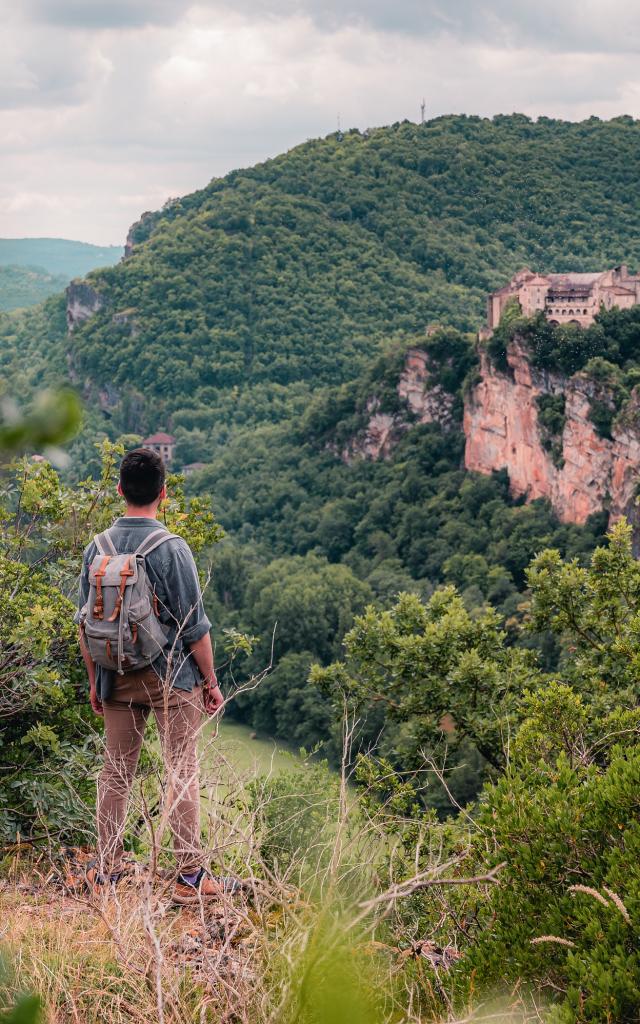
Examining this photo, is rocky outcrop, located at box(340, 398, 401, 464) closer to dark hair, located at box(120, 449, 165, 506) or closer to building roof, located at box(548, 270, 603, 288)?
building roof, located at box(548, 270, 603, 288)

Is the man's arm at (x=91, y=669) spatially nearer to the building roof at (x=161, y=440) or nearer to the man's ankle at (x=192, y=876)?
the man's ankle at (x=192, y=876)

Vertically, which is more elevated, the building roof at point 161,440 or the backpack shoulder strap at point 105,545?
the backpack shoulder strap at point 105,545

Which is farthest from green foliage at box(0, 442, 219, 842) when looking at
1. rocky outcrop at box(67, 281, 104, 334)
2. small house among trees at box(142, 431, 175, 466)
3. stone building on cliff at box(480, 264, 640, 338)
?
rocky outcrop at box(67, 281, 104, 334)

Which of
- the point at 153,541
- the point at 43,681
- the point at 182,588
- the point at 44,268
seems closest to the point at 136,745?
the point at 182,588

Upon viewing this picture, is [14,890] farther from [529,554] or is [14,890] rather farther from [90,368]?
[90,368]

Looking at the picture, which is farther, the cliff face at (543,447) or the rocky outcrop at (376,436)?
the rocky outcrop at (376,436)

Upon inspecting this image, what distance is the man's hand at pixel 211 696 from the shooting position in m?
3.87

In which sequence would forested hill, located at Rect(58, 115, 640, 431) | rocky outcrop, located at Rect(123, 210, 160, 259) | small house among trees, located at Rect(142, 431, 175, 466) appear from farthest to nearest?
rocky outcrop, located at Rect(123, 210, 160, 259) < forested hill, located at Rect(58, 115, 640, 431) < small house among trees, located at Rect(142, 431, 175, 466)

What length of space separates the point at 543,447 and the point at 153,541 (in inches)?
1169

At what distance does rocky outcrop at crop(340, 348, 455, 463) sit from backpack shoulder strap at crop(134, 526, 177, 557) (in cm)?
3619

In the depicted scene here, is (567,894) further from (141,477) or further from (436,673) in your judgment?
(436,673)

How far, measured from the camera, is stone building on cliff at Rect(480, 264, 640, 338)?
35594 mm

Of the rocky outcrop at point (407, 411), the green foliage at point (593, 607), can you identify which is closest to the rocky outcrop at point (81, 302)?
the rocky outcrop at point (407, 411)

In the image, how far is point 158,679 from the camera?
3.80m
